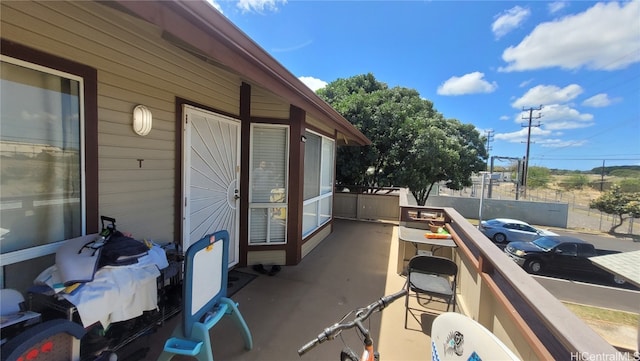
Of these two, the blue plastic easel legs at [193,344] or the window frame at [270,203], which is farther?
the window frame at [270,203]

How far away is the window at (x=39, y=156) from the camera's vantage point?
1578 mm

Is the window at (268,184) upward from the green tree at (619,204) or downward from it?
upward

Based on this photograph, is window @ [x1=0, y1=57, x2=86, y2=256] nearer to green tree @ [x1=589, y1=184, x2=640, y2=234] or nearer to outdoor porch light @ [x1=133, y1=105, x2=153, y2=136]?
outdoor porch light @ [x1=133, y1=105, x2=153, y2=136]

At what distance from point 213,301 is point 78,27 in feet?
7.28

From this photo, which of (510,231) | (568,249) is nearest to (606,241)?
(510,231)

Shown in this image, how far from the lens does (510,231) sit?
12.2 m

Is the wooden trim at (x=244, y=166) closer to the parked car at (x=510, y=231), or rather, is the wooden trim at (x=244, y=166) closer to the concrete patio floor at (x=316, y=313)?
the concrete patio floor at (x=316, y=313)

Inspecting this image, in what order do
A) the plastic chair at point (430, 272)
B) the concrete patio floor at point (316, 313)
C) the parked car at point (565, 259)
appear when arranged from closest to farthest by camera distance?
1. the concrete patio floor at point (316, 313)
2. the plastic chair at point (430, 272)
3. the parked car at point (565, 259)

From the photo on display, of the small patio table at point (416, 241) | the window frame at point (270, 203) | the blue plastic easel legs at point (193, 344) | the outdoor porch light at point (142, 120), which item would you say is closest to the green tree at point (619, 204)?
the small patio table at point (416, 241)

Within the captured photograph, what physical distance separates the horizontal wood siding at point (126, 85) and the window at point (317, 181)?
2.15 m

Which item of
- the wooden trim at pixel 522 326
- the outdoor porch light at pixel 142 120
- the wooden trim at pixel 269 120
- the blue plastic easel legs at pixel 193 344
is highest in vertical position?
the wooden trim at pixel 269 120

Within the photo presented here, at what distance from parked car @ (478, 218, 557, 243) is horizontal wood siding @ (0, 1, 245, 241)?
44.6 feet

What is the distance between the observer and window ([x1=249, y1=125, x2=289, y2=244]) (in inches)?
154

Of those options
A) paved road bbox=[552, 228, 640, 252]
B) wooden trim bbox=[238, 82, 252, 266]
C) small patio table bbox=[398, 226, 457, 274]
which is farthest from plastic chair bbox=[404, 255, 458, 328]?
paved road bbox=[552, 228, 640, 252]
